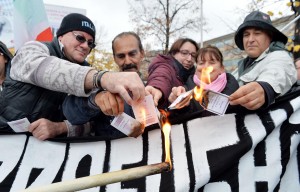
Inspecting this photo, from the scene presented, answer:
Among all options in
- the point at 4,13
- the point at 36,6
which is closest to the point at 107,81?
the point at 36,6

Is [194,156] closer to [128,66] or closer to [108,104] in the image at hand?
[108,104]

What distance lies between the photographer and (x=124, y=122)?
1.61 meters

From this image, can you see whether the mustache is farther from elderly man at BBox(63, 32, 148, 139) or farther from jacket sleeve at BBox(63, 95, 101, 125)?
jacket sleeve at BBox(63, 95, 101, 125)

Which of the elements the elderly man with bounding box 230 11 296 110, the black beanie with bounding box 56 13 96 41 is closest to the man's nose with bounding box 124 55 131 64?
the black beanie with bounding box 56 13 96 41

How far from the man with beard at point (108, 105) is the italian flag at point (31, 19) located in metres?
1.78

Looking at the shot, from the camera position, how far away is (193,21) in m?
18.1

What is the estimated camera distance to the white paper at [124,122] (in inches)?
62.5

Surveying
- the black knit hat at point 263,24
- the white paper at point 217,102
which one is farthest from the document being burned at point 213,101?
the black knit hat at point 263,24

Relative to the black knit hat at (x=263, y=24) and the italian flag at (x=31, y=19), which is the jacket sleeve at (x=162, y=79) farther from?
the italian flag at (x=31, y=19)

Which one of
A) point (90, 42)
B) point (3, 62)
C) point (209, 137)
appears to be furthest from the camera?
point (3, 62)

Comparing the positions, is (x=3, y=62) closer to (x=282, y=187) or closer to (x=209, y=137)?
(x=209, y=137)

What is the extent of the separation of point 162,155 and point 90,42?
48.2 inches

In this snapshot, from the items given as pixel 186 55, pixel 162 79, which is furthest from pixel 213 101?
pixel 186 55

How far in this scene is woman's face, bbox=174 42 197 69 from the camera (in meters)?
3.09
